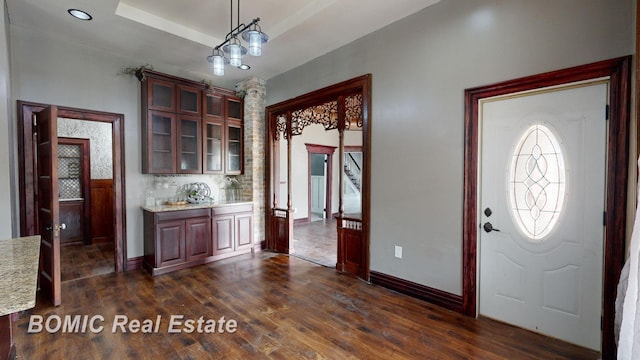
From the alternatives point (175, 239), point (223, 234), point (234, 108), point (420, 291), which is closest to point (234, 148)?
point (234, 108)

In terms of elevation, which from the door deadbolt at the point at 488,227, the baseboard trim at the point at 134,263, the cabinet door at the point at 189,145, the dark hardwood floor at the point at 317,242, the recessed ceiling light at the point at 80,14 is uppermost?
the recessed ceiling light at the point at 80,14

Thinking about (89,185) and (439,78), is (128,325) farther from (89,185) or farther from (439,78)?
(89,185)

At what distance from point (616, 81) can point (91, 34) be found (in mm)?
5125

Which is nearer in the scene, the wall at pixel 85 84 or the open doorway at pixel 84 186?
the wall at pixel 85 84

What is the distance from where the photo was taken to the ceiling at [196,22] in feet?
9.54

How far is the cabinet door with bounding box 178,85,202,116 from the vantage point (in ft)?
14.0

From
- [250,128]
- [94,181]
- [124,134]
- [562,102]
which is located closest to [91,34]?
[124,134]

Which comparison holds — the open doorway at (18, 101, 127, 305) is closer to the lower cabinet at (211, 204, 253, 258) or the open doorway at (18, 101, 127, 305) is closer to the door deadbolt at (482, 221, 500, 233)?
the lower cabinet at (211, 204, 253, 258)

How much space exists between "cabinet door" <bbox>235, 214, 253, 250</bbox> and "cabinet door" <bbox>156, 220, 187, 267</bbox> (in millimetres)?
869

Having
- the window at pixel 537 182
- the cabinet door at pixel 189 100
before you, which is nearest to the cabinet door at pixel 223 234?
the cabinet door at pixel 189 100

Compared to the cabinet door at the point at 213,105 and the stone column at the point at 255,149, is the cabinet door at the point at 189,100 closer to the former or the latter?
the cabinet door at the point at 213,105

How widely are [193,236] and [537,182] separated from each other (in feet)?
13.7

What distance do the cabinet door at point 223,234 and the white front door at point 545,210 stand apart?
3522 millimetres

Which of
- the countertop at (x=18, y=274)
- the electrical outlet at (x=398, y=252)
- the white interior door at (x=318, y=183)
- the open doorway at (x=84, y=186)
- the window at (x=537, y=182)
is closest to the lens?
the countertop at (x=18, y=274)
